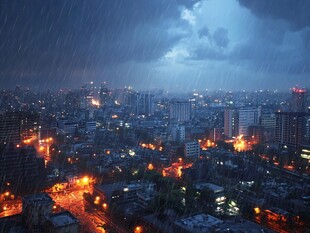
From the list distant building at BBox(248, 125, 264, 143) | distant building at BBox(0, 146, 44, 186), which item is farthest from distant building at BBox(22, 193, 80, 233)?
distant building at BBox(248, 125, 264, 143)

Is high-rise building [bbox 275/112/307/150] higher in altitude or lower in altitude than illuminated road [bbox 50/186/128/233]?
higher

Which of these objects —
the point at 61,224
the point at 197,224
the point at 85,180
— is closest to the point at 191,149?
the point at 85,180

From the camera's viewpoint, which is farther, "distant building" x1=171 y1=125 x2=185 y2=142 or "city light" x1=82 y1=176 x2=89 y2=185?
"distant building" x1=171 y1=125 x2=185 y2=142

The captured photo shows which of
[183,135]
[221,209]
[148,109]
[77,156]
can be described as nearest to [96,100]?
[148,109]

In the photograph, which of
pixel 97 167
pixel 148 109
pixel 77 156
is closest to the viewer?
pixel 97 167

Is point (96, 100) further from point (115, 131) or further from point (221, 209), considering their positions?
point (221, 209)

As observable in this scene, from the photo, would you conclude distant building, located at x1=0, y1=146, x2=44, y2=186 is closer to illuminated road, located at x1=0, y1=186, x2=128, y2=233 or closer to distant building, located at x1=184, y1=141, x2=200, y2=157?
illuminated road, located at x1=0, y1=186, x2=128, y2=233
